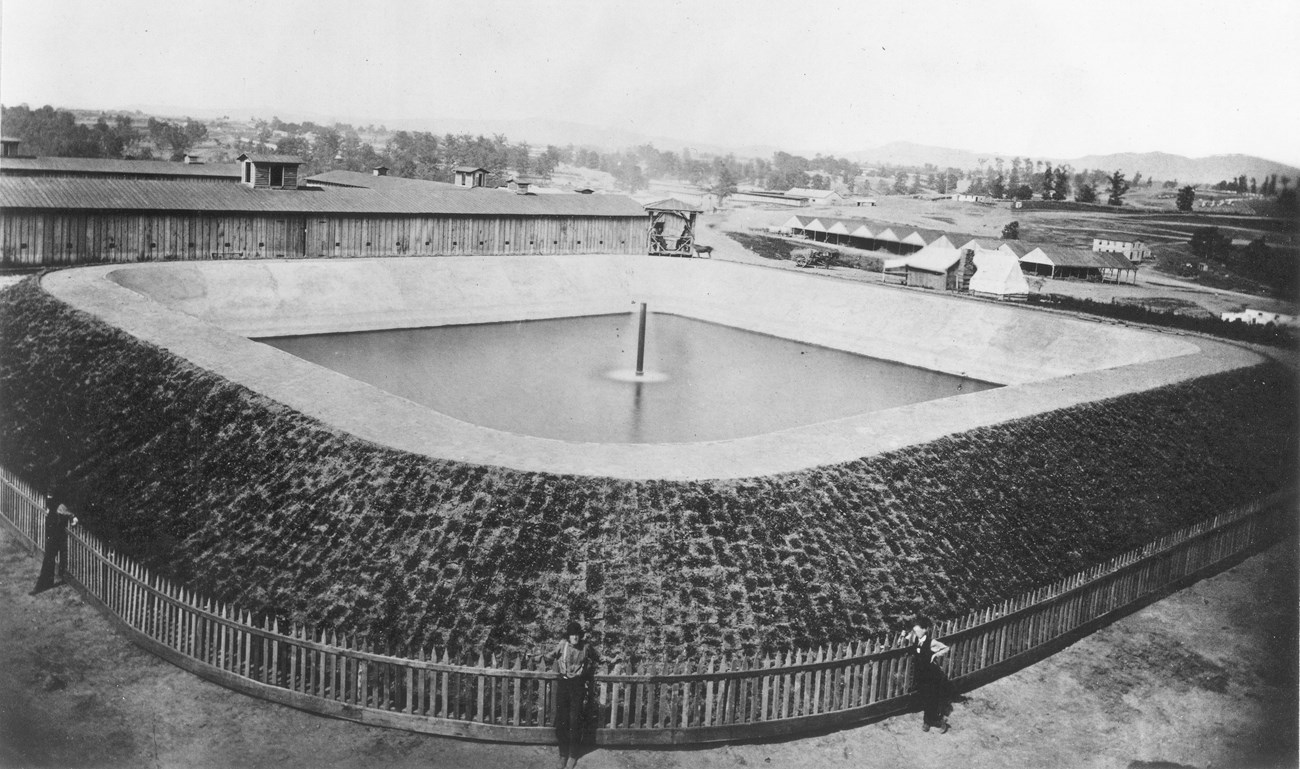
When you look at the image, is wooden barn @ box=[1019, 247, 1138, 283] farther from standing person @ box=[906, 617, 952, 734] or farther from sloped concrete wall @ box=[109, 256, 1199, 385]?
standing person @ box=[906, 617, 952, 734]

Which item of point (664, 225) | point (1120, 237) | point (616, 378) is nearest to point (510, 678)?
point (616, 378)

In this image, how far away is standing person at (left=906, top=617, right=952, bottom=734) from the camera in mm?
13500

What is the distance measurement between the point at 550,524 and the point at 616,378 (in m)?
21.7

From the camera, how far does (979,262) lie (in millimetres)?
57000

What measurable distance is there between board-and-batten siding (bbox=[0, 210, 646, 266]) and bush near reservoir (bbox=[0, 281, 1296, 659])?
Result: 60.6 ft

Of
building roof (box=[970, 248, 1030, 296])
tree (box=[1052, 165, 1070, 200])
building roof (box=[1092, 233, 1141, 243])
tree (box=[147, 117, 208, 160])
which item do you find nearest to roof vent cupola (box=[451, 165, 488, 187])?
building roof (box=[970, 248, 1030, 296])

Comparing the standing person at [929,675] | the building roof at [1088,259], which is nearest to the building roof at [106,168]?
the building roof at [1088,259]

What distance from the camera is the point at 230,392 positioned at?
64.5 ft

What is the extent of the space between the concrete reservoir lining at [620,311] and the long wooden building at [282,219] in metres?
2.68

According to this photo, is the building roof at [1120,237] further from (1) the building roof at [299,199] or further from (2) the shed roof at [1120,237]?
(1) the building roof at [299,199]

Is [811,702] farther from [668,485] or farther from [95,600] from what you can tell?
[95,600]

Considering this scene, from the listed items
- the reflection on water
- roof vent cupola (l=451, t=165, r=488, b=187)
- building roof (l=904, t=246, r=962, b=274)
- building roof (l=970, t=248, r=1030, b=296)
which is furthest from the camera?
roof vent cupola (l=451, t=165, r=488, b=187)

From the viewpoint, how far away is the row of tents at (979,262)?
5366 cm

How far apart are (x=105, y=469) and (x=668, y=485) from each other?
34.0ft
